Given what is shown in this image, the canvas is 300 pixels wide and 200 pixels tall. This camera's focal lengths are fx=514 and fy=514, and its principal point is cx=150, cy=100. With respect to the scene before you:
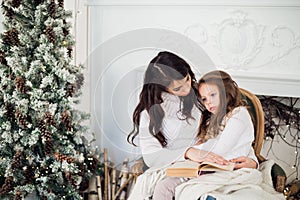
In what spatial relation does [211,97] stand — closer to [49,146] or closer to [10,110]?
[49,146]

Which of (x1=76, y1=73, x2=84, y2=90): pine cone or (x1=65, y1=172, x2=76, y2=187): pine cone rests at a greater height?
(x1=76, y1=73, x2=84, y2=90): pine cone

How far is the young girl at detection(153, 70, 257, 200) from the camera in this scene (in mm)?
2438

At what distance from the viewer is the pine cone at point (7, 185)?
258 cm

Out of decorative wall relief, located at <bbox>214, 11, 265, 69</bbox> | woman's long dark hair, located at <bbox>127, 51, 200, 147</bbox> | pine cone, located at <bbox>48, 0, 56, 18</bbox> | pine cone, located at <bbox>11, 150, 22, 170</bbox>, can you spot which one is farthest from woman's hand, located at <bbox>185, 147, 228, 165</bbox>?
pine cone, located at <bbox>48, 0, 56, 18</bbox>

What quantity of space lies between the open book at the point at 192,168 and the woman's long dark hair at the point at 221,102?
5.1 inches

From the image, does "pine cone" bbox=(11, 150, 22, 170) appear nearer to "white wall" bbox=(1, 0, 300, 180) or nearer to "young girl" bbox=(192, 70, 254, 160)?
"white wall" bbox=(1, 0, 300, 180)

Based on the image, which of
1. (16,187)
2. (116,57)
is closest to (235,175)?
(116,57)

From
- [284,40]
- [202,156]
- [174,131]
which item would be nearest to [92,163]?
[174,131]

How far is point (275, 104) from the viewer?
8.69 feet

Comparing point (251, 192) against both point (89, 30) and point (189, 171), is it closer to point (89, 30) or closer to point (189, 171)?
point (189, 171)

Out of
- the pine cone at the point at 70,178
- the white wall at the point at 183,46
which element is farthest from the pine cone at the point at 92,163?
the pine cone at the point at 70,178

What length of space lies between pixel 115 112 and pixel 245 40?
0.78m

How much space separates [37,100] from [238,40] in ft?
3.44

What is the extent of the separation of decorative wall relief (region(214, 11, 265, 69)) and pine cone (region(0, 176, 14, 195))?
4.06ft
